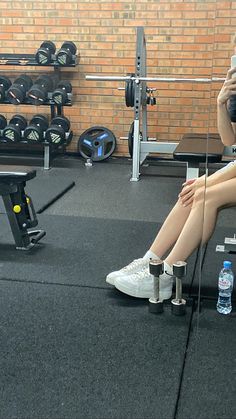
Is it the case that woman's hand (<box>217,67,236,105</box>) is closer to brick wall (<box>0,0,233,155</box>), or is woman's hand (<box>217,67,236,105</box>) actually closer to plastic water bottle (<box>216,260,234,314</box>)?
plastic water bottle (<box>216,260,234,314</box>)

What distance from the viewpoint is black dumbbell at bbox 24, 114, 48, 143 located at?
173 inches

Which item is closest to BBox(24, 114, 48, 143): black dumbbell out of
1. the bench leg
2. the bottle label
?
the bench leg

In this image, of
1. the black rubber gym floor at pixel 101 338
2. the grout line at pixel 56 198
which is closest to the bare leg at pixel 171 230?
the black rubber gym floor at pixel 101 338

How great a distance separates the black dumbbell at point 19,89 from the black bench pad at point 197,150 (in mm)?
1664

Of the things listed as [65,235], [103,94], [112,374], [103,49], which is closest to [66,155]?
[103,94]

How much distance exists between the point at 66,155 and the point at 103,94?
Result: 29.2 inches

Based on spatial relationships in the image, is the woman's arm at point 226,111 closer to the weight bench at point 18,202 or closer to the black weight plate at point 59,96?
the weight bench at point 18,202

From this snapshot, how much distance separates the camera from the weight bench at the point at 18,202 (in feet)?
7.93

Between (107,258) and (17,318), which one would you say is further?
(107,258)

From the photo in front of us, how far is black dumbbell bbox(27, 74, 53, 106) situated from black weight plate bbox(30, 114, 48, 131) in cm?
15

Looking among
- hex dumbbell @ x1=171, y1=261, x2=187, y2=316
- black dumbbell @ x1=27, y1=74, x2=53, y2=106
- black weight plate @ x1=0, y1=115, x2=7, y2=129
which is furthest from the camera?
black weight plate @ x1=0, y1=115, x2=7, y2=129

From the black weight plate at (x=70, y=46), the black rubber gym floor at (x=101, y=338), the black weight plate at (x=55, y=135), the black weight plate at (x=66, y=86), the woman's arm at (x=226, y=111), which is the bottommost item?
the black rubber gym floor at (x=101, y=338)

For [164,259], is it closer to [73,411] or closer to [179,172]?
[73,411]

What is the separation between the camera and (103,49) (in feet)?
15.5
